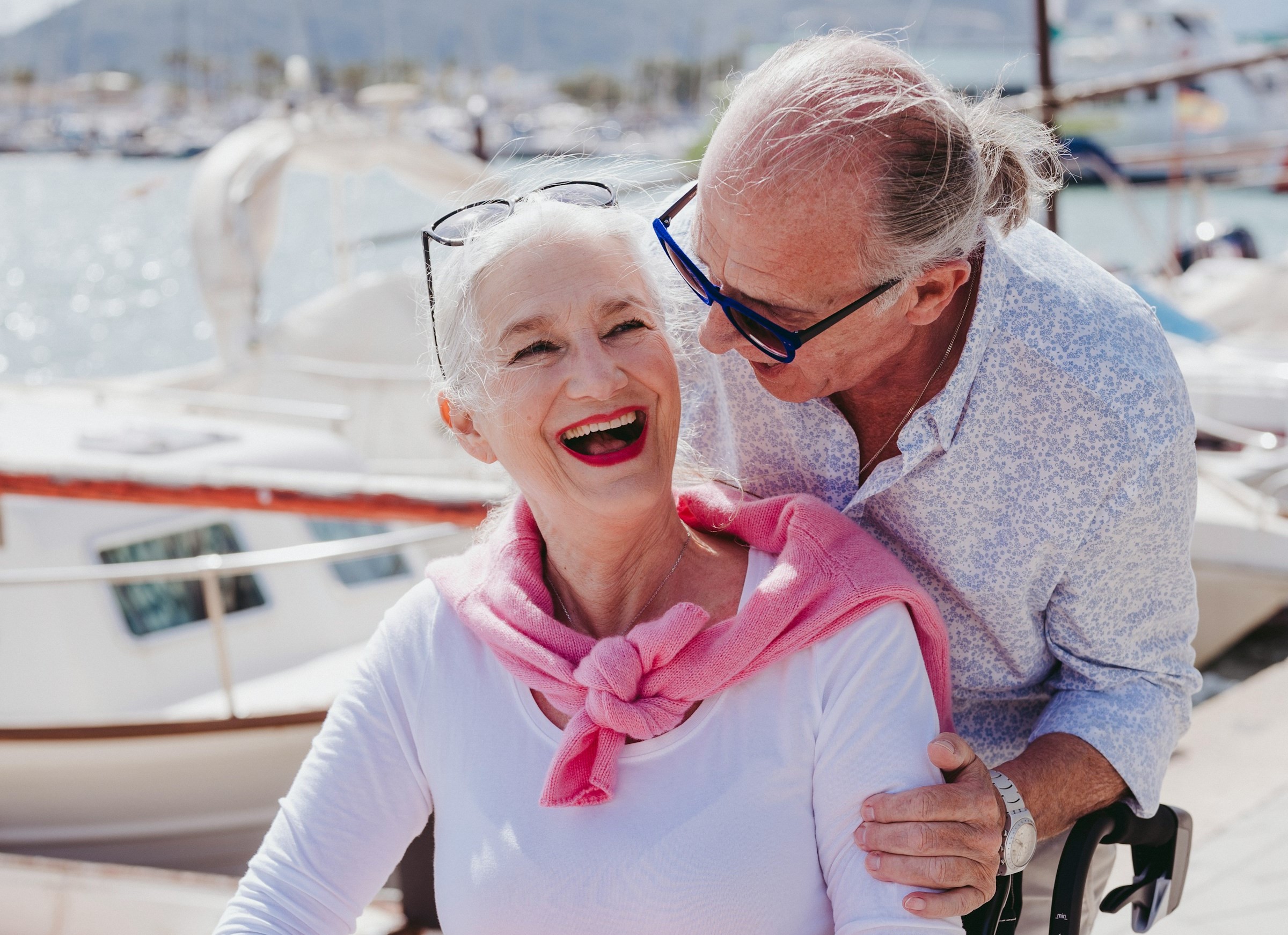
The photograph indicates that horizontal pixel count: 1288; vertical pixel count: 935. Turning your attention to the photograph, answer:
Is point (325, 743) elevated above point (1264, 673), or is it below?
above

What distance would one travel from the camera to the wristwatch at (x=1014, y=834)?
57.0 inches

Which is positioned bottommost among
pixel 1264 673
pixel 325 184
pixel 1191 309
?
pixel 325 184

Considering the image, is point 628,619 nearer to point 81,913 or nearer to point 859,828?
point 859,828

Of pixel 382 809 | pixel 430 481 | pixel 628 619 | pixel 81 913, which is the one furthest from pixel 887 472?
pixel 81 913

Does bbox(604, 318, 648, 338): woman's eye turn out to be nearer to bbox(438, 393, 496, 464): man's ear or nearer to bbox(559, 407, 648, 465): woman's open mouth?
bbox(559, 407, 648, 465): woman's open mouth

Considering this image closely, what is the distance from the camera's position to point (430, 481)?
9.44ft

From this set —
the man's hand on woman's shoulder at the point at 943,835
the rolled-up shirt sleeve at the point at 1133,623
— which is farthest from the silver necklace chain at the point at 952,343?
the man's hand on woman's shoulder at the point at 943,835

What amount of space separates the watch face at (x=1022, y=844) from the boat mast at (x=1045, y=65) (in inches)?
310

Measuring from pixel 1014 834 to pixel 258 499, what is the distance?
2.04 meters

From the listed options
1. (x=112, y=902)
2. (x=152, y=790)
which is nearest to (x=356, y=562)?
(x=152, y=790)

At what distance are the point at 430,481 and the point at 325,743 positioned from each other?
1307 mm

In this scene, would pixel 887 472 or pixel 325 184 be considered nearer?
pixel 887 472

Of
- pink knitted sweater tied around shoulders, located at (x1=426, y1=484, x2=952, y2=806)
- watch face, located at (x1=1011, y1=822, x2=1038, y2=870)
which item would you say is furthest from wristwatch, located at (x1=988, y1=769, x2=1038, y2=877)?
pink knitted sweater tied around shoulders, located at (x1=426, y1=484, x2=952, y2=806)

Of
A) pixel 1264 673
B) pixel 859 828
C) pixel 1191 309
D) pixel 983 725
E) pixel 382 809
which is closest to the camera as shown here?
pixel 859 828
